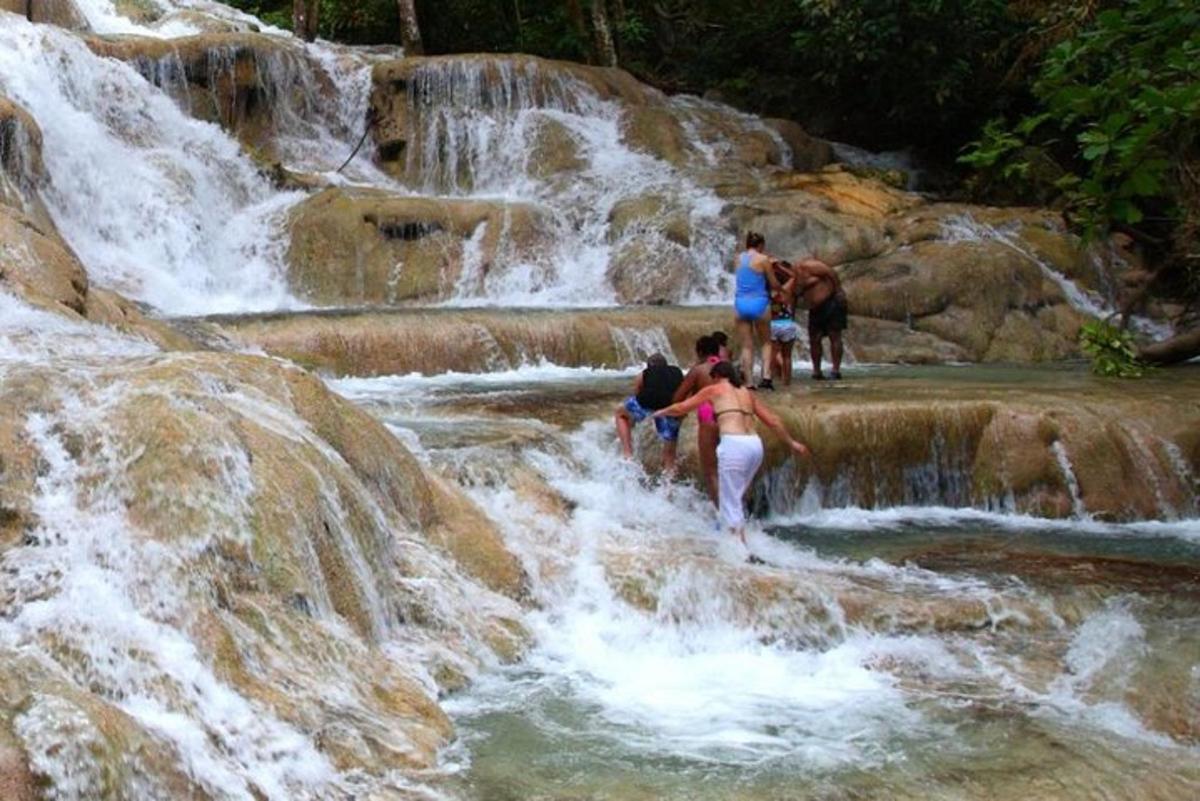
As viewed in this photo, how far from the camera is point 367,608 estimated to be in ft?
21.4

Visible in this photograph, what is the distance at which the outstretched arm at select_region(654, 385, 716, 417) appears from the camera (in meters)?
8.90

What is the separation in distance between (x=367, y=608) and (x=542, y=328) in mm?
7616

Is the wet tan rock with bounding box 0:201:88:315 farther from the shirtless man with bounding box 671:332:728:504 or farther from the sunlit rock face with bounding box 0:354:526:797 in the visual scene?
the shirtless man with bounding box 671:332:728:504

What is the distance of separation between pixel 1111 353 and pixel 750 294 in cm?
503

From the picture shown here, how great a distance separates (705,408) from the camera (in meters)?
9.31

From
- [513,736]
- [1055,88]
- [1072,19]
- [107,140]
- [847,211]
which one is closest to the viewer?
[513,736]

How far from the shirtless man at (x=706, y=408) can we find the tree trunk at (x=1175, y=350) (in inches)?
288

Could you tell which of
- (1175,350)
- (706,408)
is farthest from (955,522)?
(1175,350)

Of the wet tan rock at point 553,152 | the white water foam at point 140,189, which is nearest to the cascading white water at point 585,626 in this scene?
the white water foam at point 140,189

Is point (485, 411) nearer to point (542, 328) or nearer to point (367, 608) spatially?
point (542, 328)

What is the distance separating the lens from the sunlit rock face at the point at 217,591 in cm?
484

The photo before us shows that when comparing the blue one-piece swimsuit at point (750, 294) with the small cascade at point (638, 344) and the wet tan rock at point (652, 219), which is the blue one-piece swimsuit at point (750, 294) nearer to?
the small cascade at point (638, 344)

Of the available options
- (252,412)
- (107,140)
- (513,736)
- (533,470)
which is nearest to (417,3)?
(107,140)

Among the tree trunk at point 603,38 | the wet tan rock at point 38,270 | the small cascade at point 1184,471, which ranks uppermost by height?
the tree trunk at point 603,38
